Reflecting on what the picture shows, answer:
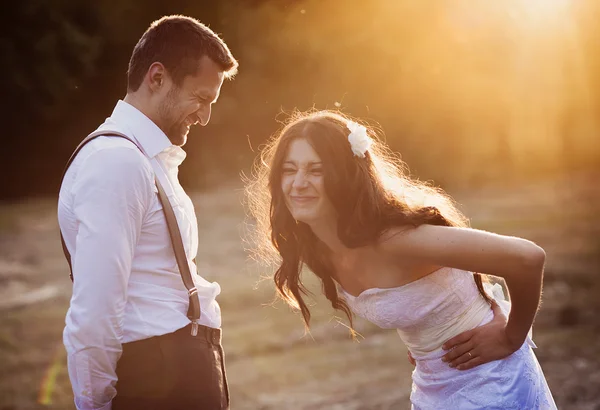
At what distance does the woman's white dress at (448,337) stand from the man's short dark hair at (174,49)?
38.6 inches

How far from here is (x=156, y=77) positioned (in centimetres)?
248

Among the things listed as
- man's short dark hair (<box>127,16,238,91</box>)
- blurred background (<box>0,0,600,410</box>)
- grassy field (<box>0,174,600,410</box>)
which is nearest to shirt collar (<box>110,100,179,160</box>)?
man's short dark hair (<box>127,16,238,91</box>)

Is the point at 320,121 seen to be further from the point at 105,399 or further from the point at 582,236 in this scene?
the point at 582,236

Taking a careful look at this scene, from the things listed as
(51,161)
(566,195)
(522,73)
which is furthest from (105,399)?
(522,73)

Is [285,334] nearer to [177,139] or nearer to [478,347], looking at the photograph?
[478,347]

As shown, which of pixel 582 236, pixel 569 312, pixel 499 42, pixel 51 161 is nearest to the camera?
pixel 569 312

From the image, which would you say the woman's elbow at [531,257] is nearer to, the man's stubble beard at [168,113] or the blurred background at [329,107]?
the man's stubble beard at [168,113]

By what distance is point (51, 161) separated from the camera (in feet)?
44.4

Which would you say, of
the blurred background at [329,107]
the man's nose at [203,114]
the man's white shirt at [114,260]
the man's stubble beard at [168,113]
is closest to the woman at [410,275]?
the man's nose at [203,114]

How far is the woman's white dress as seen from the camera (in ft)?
8.29

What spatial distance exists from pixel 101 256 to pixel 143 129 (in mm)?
486

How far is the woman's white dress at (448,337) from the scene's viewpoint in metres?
2.53

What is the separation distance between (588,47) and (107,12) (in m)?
11.4

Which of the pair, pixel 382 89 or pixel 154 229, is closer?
pixel 154 229
